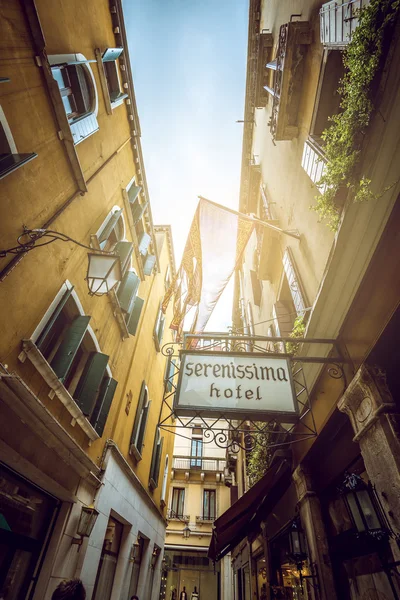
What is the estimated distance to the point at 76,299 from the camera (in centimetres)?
601

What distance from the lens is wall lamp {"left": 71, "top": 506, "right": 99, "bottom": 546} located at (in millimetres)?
5246

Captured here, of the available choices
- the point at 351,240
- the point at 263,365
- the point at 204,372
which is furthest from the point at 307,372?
the point at 351,240

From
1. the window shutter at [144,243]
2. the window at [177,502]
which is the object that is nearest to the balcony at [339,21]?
the window shutter at [144,243]

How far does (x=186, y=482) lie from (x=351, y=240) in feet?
80.6

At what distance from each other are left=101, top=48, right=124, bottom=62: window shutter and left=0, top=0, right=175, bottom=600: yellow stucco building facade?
0.21ft

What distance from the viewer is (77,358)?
6.73 meters

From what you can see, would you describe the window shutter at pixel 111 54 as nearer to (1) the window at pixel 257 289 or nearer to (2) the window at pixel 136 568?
(1) the window at pixel 257 289

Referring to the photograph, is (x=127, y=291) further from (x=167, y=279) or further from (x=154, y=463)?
(x=154, y=463)

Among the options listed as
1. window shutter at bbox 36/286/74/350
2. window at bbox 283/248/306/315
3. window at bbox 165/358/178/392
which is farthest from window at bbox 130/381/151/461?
window at bbox 283/248/306/315

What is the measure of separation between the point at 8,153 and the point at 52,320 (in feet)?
9.03

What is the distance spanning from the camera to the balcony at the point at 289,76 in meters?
5.56

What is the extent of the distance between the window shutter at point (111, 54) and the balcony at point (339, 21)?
6.18 meters

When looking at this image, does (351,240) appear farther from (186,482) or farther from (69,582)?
(186,482)

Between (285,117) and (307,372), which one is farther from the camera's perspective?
(285,117)
